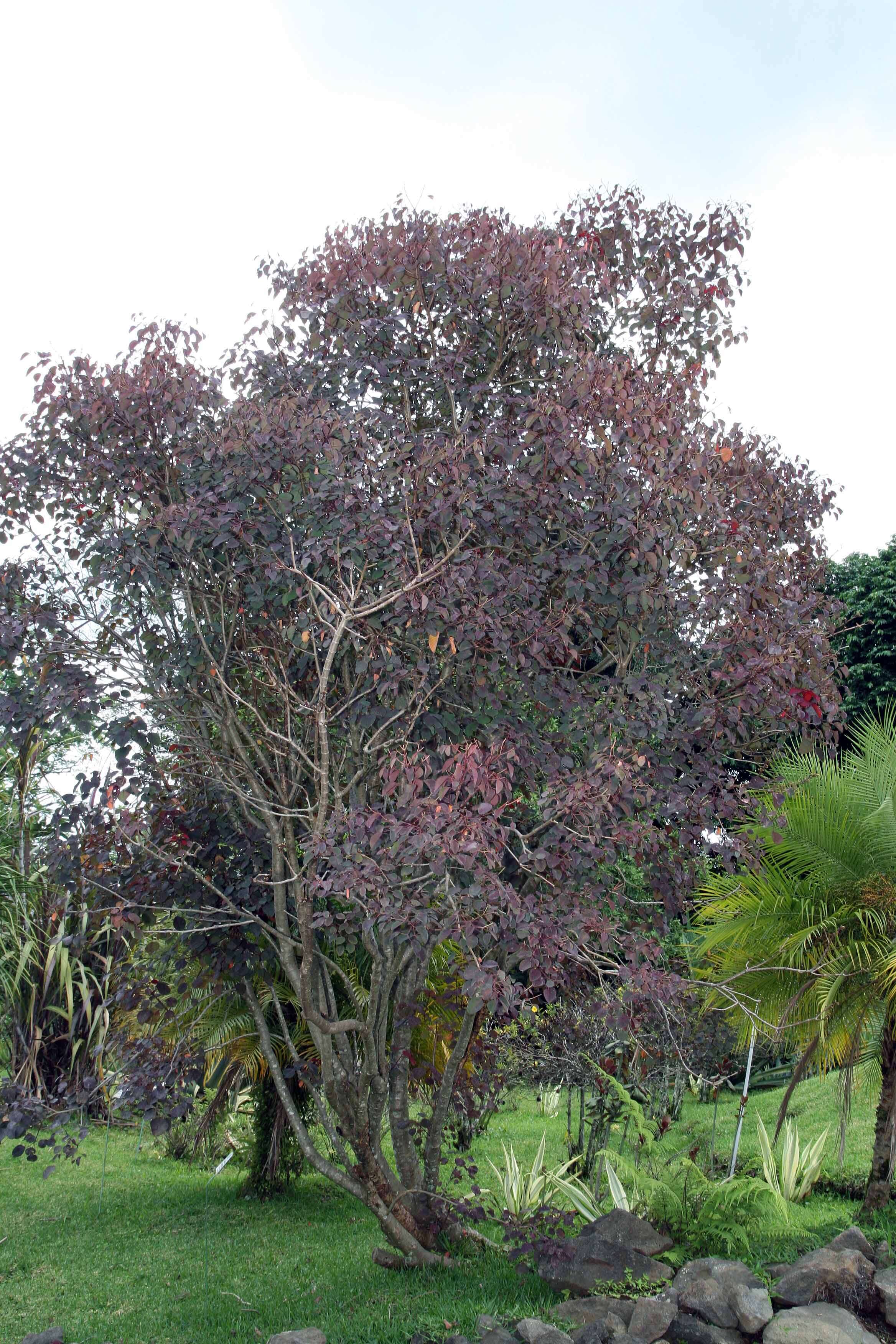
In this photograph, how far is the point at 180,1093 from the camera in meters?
6.11

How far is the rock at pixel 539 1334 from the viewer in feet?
15.4

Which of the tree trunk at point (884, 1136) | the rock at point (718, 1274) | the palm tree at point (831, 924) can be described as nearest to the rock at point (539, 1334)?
the rock at point (718, 1274)

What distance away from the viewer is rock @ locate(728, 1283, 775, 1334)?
5.04 m

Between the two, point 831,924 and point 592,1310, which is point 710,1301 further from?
point 831,924

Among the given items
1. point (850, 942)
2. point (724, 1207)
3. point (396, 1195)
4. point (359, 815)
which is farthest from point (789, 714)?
point (396, 1195)

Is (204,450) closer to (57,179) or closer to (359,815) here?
(359,815)

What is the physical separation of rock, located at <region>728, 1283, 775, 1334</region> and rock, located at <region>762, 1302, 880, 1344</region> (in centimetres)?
4

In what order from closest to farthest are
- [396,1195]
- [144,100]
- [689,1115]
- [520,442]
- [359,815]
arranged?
[359,815] → [520,442] → [396,1195] → [144,100] → [689,1115]

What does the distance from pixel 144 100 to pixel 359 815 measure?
4539mm

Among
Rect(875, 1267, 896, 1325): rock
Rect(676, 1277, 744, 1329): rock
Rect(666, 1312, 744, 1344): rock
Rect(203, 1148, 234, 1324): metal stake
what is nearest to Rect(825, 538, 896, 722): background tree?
Rect(203, 1148, 234, 1324): metal stake

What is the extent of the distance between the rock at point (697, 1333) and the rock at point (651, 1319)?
0.12 feet

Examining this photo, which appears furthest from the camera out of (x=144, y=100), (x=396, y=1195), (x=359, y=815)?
(x=144, y=100)

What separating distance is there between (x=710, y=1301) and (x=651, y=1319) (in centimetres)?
37

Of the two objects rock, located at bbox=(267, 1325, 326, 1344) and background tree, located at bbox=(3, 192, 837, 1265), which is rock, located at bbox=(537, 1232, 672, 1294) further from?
rock, located at bbox=(267, 1325, 326, 1344)
